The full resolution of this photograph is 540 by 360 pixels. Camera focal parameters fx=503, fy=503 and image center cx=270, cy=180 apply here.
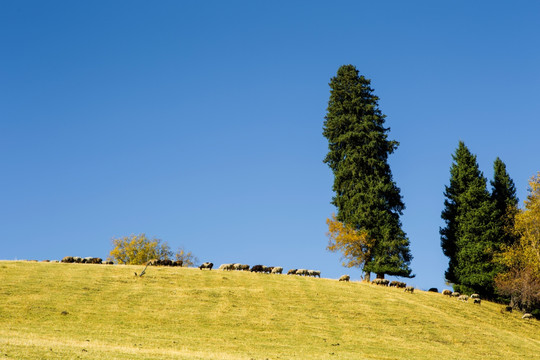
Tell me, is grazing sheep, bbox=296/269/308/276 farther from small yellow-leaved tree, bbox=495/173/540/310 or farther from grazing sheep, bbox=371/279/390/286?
small yellow-leaved tree, bbox=495/173/540/310

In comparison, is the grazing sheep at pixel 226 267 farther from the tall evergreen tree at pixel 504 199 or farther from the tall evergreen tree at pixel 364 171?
the tall evergreen tree at pixel 504 199

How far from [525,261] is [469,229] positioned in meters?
8.17

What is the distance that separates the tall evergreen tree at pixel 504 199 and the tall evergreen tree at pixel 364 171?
1358 cm

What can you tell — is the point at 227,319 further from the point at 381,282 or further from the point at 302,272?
the point at 381,282

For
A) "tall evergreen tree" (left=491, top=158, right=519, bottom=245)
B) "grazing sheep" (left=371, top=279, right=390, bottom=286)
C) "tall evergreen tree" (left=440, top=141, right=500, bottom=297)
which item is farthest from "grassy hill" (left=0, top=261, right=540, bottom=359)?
"tall evergreen tree" (left=491, top=158, right=519, bottom=245)

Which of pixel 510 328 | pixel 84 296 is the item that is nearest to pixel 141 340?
pixel 84 296

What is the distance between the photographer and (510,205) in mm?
73500

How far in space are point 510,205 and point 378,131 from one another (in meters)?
22.0

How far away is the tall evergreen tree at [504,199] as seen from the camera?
70.9m

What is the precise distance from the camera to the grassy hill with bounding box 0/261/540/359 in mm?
30250

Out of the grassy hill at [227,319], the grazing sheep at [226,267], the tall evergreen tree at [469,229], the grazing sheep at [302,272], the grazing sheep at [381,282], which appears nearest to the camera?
the grassy hill at [227,319]

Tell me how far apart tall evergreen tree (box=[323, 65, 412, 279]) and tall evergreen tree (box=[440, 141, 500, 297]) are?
7.09 meters

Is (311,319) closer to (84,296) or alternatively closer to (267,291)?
(267,291)

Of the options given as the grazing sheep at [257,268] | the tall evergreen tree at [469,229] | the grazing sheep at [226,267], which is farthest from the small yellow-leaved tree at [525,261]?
the grazing sheep at [226,267]
